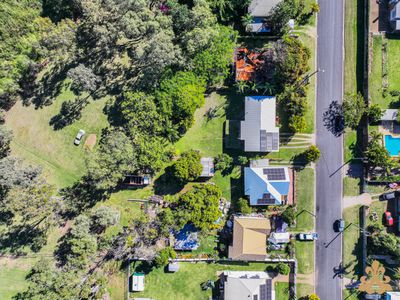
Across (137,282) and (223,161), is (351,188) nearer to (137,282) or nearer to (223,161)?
(223,161)

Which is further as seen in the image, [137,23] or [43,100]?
[43,100]

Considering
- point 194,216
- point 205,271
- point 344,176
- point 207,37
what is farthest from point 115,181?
point 344,176

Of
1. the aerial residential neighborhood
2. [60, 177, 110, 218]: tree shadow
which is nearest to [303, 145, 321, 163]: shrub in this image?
the aerial residential neighborhood

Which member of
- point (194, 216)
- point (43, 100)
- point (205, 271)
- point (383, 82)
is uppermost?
point (383, 82)

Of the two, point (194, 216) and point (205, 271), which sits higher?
point (194, 216)

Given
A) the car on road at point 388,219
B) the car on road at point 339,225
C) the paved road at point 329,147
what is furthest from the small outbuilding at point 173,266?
the car on road at point 388,219

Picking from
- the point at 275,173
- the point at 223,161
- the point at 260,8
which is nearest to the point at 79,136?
the point at 223,161

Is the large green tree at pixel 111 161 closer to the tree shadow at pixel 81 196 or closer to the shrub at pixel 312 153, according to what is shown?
the tree shadow at pixel 81 196

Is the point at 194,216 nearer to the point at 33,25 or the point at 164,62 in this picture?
the point at 164,62
